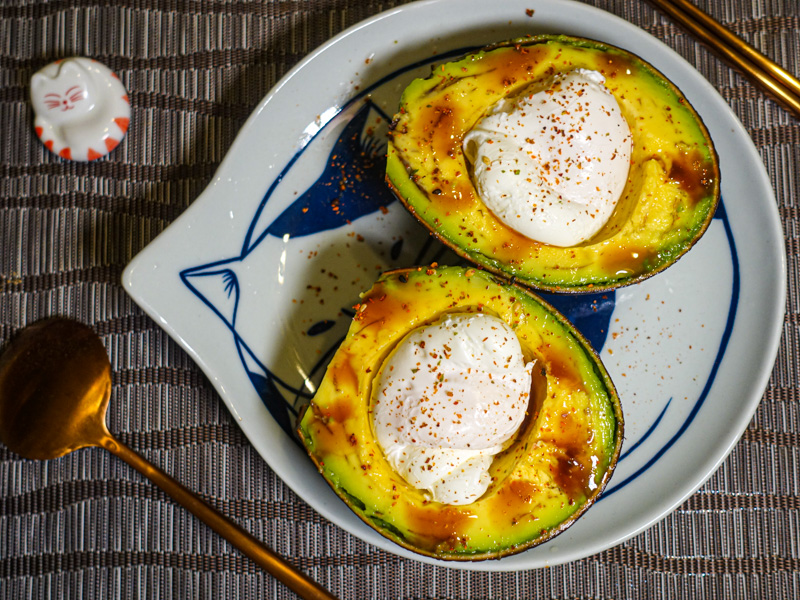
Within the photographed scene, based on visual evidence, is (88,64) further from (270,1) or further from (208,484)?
(208,484)

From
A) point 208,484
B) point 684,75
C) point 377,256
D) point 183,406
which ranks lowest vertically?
point 208,484

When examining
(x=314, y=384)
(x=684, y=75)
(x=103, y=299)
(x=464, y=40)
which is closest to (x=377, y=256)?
(x=314, y=384)

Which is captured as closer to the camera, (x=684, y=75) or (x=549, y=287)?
(x=549, y=287)

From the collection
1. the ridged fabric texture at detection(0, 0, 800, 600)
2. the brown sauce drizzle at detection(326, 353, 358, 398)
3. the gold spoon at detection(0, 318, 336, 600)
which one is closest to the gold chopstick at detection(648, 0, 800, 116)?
the ridged fabric texture at detection(0, 0, 800, 600)

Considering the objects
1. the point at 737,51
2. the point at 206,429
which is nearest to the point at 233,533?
the point at 206,429

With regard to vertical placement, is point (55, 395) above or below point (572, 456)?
above

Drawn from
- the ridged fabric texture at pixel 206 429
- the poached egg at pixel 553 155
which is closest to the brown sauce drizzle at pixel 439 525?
the ridged fabric texture at pixel 206 429

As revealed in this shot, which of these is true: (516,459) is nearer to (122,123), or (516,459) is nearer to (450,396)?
(450,396)
